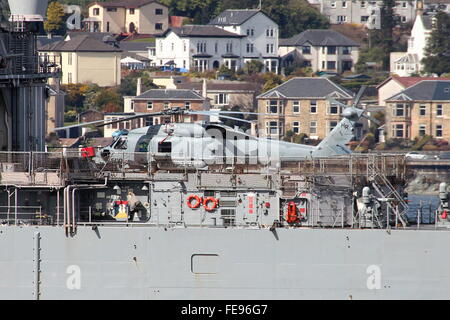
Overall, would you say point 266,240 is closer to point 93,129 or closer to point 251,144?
point 251,144

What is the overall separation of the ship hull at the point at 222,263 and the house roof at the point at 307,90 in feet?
267

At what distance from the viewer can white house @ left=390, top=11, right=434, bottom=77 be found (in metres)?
145

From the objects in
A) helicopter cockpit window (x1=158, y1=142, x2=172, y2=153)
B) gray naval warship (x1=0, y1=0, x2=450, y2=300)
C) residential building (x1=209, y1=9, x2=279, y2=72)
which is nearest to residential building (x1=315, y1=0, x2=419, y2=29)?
residential building (x1=209, y1=9, x2=279, y2=72)

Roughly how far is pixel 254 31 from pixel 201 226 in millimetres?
116166

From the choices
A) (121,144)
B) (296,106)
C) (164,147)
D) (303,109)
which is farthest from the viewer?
(296,106)

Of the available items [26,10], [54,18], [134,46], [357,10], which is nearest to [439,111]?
[134,46]

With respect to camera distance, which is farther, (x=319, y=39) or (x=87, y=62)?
(x=319, y=39)

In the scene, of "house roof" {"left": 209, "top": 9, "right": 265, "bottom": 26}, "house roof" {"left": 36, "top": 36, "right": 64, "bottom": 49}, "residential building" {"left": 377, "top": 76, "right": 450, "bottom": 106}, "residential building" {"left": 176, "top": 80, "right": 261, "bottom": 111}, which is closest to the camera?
"residential building" {"left": 176, "top": 80, "right": 261, "bottom": 111}

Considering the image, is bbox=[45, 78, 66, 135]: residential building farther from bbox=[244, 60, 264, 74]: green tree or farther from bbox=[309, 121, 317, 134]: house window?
bbox=[244, 60, 264, 74]: green tree

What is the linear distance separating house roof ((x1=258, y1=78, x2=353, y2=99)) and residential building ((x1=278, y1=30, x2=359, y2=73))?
25.6 meters

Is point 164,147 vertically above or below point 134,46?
Answer: below

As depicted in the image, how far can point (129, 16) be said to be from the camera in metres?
163

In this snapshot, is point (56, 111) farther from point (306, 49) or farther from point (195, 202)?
point (195, 202)

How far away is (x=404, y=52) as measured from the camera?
15238 cm
